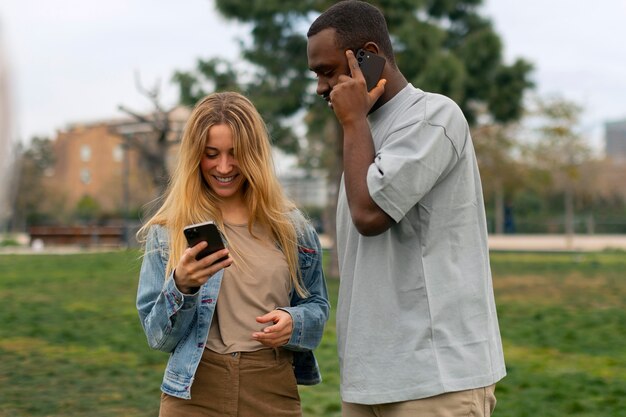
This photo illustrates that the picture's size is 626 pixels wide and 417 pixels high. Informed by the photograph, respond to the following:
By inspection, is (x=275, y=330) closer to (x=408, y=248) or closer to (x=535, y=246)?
(x=408, y=248)

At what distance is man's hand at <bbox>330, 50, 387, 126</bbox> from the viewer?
2.24 m

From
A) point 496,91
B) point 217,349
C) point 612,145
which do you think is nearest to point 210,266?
point 217,349

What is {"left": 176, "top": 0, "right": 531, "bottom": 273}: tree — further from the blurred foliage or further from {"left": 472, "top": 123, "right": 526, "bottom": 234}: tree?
{"left": 472, "top": 123, "right": 526, "bottom": 234}: tree

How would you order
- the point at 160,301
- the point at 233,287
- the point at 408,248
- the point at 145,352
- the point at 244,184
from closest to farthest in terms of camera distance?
the point at 408,248, the point at 160,301, the point at 233,287, the point at 244,184, the point at 145,352

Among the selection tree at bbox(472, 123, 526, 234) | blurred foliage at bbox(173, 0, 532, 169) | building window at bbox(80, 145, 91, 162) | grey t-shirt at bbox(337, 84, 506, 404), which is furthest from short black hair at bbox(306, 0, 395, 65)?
building window at bbox(80, 145, 91, 162)

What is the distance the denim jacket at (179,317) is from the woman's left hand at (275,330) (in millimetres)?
34

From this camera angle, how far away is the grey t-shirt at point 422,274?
216cm

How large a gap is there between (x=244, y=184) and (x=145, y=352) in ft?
18.9

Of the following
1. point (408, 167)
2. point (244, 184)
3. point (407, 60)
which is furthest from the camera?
point (407, 60)

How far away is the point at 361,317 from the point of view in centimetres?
227

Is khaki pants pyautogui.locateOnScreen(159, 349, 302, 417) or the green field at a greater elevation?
khaki pants pyautogui.locateOnScreen(159, 349, 302, 417)

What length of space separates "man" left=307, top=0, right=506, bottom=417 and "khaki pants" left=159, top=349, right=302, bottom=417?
1.03ft

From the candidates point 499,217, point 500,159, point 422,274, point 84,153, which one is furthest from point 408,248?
point 84,153

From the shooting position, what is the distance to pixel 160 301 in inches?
95.9
